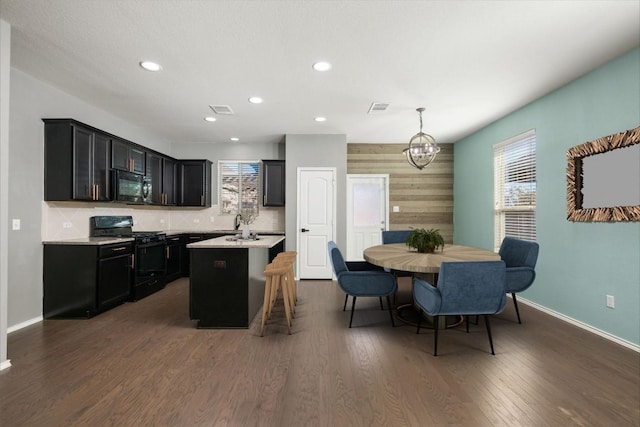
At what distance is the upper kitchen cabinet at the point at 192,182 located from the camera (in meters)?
6.07

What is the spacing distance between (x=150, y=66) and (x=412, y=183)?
520cm

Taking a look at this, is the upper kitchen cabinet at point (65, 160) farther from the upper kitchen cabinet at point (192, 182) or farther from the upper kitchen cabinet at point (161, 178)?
the upper kitchen cabinet at point (192, 182)

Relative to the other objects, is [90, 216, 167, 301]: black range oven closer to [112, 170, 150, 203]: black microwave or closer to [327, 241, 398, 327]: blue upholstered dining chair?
[112, 170, 150, 203]: black microwave

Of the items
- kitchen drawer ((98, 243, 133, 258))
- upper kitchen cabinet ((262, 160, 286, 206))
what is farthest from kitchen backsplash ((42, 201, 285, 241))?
kitchen drawer ((98, 243, 133, 258))

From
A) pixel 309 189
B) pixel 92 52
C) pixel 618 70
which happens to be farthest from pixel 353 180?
pixel 92 52

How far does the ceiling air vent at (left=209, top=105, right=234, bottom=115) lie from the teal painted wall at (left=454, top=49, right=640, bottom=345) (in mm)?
3763

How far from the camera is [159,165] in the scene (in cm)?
549

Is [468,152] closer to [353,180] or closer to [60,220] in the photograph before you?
[353,180]

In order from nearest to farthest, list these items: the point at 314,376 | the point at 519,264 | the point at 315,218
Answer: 1. the point at 314,376
2. the point at 519,264
3. the point at 315,218

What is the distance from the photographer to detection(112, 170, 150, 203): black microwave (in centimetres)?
419

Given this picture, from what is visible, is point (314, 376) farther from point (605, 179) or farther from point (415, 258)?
point (605, 179)

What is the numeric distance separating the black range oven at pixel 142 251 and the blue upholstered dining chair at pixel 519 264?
472cm

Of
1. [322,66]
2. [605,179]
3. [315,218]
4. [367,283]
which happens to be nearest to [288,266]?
[367,283]

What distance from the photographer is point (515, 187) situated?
457 cm
